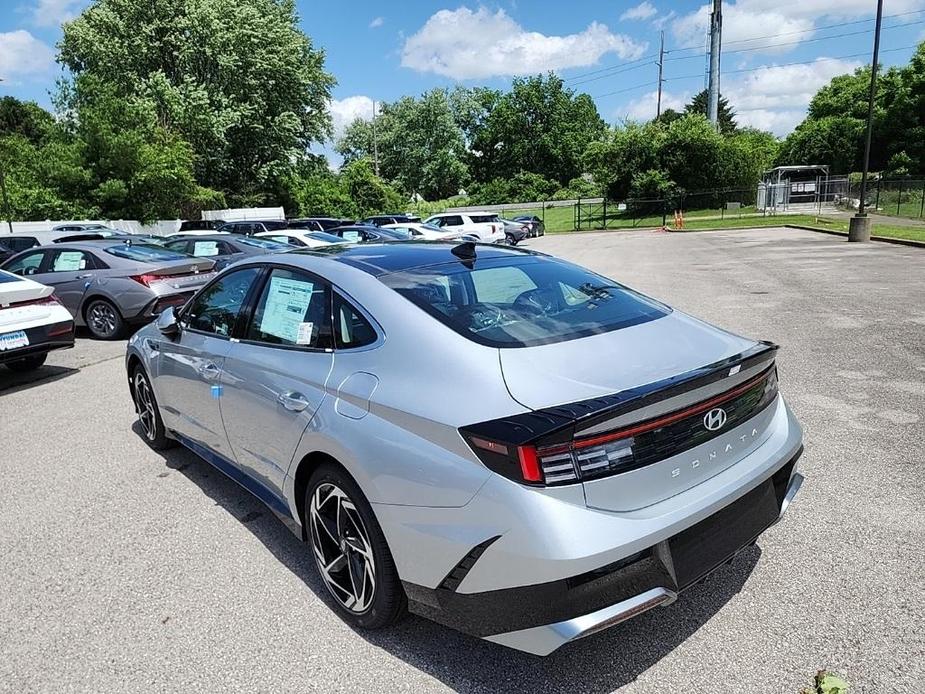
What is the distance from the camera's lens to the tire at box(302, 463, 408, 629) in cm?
262

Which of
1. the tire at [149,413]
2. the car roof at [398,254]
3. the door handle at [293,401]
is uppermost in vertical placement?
the car roof at [398,254]

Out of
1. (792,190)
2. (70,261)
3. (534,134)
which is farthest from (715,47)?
(70,261)

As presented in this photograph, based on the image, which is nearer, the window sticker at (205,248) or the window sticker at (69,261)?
the window sticker at (69,261)

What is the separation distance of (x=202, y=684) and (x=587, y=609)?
1534 mm

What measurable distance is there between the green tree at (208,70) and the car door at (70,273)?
27.6m

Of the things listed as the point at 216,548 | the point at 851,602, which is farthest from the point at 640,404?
the point at 216,548

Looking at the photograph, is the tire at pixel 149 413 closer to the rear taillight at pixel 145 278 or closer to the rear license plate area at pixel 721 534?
the rear license plate area at pixel 721 534

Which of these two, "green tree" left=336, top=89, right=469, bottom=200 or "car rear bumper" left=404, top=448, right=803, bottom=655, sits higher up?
"green tree" left=336, top=89, right=469, bottom=200

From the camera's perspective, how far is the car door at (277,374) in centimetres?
303

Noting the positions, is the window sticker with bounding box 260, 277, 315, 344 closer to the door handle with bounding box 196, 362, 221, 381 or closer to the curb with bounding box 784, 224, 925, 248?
the door handle with bounding box 196, 362, 221, 381

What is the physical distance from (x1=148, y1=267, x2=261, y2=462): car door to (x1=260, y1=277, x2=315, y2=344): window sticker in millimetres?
Answer: 284

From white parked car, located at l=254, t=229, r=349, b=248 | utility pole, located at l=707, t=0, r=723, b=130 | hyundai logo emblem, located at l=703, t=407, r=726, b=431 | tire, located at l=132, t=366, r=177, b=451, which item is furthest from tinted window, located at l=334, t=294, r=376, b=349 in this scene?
utility pole, located at l=707, t=0, r=723, b=130

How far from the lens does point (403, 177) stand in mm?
83000

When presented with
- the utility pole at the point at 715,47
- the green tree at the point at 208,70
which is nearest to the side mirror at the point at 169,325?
the green tree at the point at 208,70
